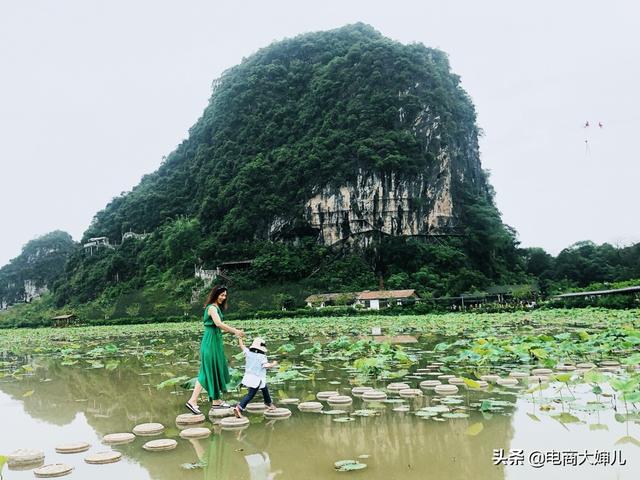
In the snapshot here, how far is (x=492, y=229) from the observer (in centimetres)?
6094

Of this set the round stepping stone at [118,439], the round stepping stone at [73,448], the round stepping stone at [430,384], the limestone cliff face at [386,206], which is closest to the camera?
the round stepping stone at [73,448]

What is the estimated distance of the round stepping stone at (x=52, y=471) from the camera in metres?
3.67

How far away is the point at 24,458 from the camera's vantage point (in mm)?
4043

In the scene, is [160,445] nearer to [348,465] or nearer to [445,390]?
[348,465]

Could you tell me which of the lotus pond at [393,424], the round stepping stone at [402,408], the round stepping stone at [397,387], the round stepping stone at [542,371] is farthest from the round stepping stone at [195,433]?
the round stepping stone at [542,371]

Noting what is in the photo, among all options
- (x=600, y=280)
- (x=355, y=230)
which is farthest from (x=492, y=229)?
(x=355, y=230)

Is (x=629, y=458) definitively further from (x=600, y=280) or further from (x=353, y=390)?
(x=600, y=280)

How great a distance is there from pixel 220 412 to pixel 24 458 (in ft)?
6.17

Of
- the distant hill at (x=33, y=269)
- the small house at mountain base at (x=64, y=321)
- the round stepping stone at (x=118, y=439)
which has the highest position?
the distant hill at (x=33, y=269)

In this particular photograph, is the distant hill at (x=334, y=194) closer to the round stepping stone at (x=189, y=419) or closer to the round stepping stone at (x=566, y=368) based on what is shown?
the round stepping stone at (x=566, y=368)

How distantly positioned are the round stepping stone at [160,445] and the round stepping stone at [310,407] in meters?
1.52

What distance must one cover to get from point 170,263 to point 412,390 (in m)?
60.5

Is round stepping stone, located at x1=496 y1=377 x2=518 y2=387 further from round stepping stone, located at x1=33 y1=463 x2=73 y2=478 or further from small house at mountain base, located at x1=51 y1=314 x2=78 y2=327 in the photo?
small house at mountain base, located at x1=51 y1=314 x2=78 y2=327

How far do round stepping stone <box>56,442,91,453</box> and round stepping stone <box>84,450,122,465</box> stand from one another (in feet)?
1.21
